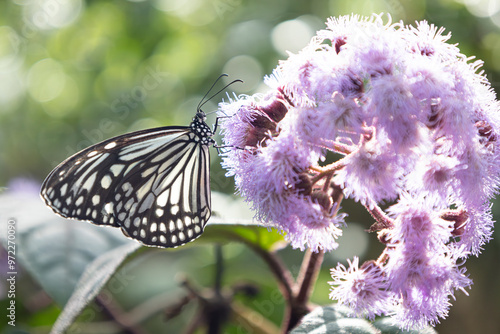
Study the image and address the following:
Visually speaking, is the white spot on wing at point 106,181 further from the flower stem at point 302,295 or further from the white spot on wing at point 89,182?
the flower stem at point 302,295

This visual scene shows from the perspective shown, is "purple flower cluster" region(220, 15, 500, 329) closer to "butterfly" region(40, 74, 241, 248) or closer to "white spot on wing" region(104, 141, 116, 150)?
"butterfly" region(40, 74, 241, 248)

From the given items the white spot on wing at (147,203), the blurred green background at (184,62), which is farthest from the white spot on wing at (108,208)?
the blurred green background at (184,62)

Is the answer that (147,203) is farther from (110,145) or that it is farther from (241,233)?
(241,233)

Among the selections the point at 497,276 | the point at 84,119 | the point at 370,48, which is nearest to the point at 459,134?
the point at 370,48

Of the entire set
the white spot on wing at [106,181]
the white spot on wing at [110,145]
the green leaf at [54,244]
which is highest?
the white spot on wing at [110,145]

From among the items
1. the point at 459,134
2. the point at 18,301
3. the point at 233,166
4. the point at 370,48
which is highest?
the point at 370,48

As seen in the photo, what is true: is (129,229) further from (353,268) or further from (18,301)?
(18,301)

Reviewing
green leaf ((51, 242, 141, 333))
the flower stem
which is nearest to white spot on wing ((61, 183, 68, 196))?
green leaf ((51, 242, 141, 333))
